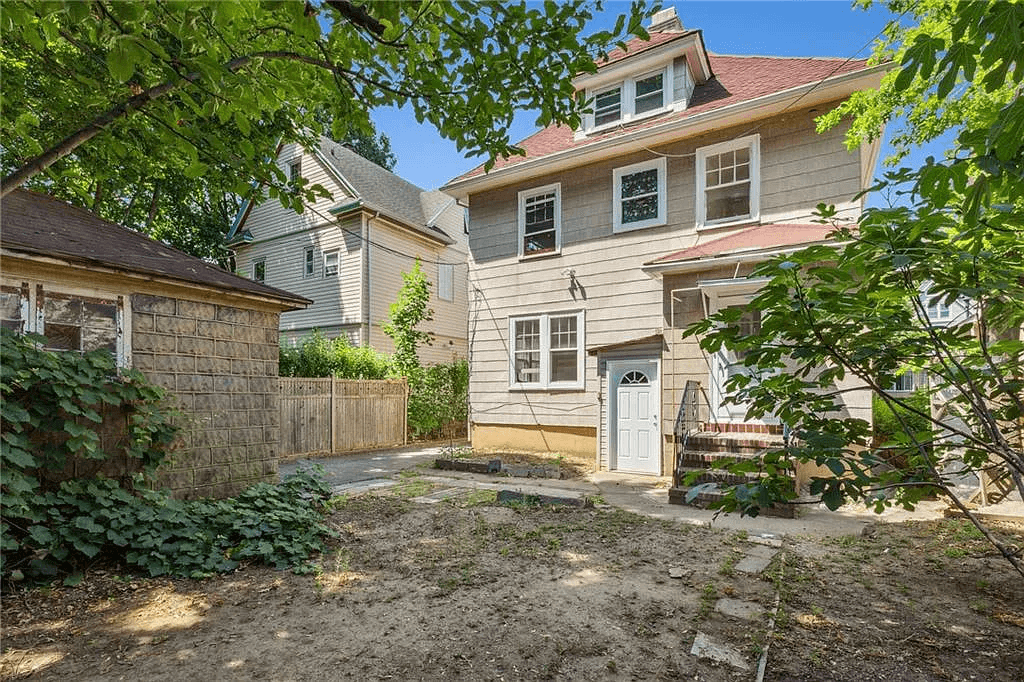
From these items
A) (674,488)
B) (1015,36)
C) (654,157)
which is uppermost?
(654,157)

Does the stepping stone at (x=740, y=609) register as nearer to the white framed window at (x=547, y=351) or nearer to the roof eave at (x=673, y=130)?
the white framed window at (x=547, y=351)

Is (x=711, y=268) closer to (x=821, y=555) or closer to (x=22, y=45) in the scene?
→ (x=821, y=555)

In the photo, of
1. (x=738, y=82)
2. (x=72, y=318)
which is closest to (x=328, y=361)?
(x=72, y=318)

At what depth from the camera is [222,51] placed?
124 inches

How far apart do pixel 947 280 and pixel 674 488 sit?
6054mm

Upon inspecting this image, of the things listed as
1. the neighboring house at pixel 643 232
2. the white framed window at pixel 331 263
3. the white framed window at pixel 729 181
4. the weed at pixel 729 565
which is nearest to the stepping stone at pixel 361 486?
the neighboring house at pixel 643 232

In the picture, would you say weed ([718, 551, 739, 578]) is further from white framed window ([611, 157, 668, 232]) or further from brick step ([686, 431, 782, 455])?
white framed window ([611, 157, 668, 232])

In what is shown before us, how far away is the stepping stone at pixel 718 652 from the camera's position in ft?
9.93

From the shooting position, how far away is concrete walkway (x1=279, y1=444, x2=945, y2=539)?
620 centimetres

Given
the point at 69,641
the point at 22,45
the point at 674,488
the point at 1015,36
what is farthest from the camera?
→ the point at 674,488

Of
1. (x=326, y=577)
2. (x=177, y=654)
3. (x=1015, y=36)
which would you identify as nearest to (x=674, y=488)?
(x=326, y=577)

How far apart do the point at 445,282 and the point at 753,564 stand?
1685 centimetres

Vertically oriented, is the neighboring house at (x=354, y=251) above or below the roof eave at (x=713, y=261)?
above

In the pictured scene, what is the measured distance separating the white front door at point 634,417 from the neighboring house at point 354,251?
9816 millimetres
